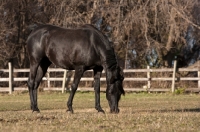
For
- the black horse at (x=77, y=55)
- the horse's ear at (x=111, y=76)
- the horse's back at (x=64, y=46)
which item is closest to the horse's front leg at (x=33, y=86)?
the black horse at (x=77, y=55)

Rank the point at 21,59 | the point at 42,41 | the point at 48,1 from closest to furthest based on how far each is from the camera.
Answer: the point at 42,41, the point at 48,1, the point at 21,59

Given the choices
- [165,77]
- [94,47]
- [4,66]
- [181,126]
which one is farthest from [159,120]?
[4,66]

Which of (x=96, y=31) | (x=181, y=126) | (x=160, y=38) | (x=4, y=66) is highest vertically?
(x=96, y=31)

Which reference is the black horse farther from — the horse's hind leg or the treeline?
the treeline

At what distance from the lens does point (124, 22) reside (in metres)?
26.6

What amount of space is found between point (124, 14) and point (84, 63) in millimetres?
15247

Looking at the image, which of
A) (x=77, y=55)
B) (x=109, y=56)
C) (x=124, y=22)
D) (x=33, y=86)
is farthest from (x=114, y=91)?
(x=124, y=22)

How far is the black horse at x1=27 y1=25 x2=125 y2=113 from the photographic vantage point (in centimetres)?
1223

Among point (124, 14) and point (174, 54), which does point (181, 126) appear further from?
point (174, 54)

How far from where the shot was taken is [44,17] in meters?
29.5

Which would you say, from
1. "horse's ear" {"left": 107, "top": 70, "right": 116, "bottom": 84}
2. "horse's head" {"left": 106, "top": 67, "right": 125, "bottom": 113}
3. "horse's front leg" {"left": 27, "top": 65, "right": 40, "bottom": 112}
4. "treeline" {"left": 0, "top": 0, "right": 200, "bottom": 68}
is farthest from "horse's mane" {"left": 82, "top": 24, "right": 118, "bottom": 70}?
"treeline" {"left": 0, "top": 0, "right": 200, "bottom": 68}

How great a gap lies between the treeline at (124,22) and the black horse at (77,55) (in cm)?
1291

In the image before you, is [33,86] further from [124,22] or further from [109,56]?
[124,22]

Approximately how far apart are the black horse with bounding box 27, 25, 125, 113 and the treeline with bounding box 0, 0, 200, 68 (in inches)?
508
